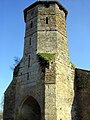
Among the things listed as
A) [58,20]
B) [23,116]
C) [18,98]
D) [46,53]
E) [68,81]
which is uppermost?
[58,20]

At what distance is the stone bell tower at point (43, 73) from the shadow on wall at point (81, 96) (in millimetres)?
648

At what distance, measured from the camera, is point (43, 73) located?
57.5 feet

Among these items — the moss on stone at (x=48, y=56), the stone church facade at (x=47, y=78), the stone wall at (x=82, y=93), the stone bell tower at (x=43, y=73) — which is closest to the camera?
the stone bell tower at (x=43, y=73)

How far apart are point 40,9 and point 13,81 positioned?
290 inches

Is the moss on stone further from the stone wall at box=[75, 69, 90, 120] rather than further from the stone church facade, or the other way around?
the stone wall at box=[75, 69, 90, 120]

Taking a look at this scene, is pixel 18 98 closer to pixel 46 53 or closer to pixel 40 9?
pixel 46 53

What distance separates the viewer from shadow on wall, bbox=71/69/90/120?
1878 cm

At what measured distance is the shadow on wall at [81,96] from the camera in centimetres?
1878

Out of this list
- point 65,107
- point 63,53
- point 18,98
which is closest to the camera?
point 65,107

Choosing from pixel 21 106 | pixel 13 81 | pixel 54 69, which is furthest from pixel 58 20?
pixel 21 106

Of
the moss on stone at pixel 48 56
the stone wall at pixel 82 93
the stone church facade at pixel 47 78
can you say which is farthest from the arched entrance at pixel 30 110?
the stone wall at pixel 82 93

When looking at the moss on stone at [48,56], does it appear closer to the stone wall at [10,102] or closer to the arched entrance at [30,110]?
the arched entrance at [30,110]

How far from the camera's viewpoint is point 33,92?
17672 millimetres

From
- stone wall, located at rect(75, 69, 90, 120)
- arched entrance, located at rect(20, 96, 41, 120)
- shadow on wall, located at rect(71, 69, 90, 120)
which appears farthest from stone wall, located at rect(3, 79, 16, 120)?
stone wall, located at rect(75, 69, 90, 120)
